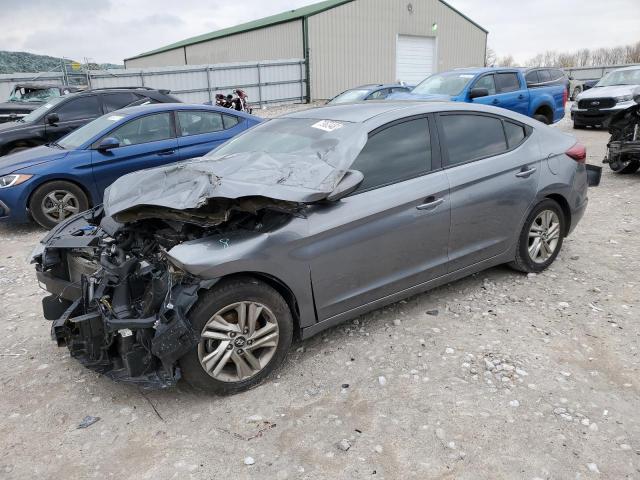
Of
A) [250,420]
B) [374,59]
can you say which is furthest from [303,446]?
[374,59]

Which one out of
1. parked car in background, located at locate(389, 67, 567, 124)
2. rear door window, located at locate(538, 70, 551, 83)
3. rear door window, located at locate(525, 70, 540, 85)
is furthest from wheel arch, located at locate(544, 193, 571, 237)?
rear door window, located at locate(538, 70, 551, 83)

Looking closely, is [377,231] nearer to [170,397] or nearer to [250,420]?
[250,420]

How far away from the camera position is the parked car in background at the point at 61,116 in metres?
8.55

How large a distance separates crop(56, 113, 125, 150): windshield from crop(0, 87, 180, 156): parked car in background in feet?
5.78

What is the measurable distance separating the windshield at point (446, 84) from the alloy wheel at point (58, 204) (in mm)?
7393

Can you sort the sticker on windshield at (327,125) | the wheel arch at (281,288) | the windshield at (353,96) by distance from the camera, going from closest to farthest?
the wheel arch at (281,288) → the sticker on windshield at (327,125) → the windshield at (353,96)

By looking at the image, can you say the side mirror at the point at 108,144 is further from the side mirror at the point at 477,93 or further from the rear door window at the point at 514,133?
the side mirror at the point at 477,93

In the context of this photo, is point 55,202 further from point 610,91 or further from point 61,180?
point 610,91

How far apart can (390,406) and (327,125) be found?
2.01m

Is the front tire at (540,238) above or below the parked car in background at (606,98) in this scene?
below

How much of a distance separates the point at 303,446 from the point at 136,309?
1.21 meters

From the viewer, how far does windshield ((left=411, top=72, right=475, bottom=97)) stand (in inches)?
419

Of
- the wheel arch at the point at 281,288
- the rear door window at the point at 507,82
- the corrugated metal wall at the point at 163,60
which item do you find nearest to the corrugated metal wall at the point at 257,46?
the corrugated metal wall at the point at 163,60

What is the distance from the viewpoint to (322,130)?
147 inches
